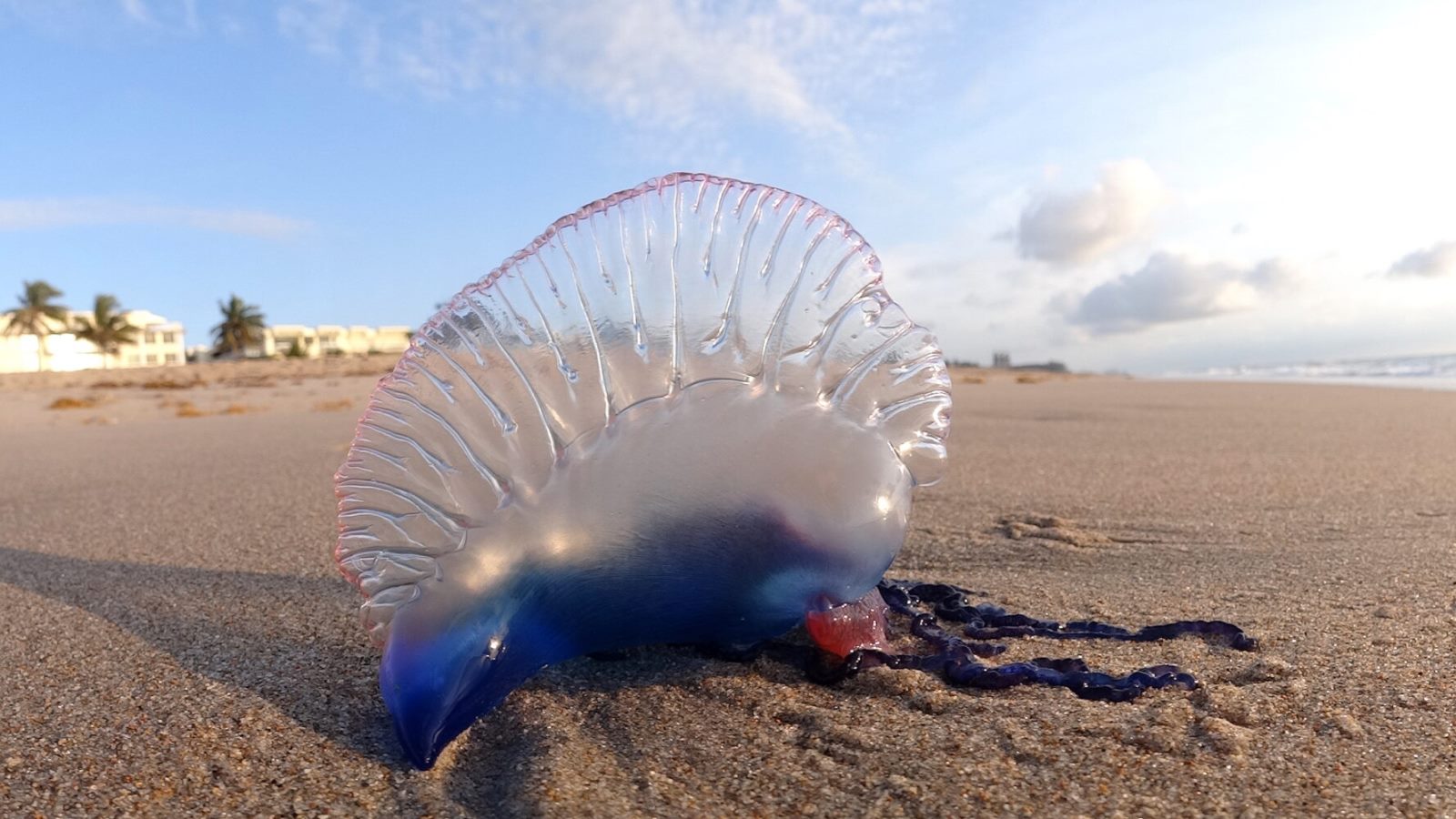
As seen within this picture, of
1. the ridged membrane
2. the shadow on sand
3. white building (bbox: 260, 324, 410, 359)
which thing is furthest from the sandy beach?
white building (bbox: 260, 324, 410, 359)

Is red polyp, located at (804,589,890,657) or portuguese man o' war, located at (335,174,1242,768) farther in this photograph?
red polyp, located at (804,589,890,657)

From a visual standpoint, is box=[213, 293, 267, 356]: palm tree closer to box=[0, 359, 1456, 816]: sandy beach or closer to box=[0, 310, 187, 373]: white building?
box=[0, 310, 187, 373]: white building

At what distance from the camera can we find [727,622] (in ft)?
5.82

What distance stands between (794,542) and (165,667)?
1.25m

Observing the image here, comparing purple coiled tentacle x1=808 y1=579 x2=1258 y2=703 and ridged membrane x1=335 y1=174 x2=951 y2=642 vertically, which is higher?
ridged membrane x1=335 y1=174 x2=951 y2=642

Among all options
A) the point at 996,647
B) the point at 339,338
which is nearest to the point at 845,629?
the point at 996,647

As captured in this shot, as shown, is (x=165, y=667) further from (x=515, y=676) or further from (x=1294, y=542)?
(x=1294, y=542)

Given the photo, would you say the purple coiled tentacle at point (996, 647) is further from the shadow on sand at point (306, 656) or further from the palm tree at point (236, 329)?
the palm tree at point (236, 329)

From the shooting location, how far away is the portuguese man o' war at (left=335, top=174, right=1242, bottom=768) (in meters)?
1.55

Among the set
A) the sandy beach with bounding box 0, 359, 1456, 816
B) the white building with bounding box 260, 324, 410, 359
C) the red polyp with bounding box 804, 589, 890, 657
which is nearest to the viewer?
the sandy beach with bounding box 0, 359, 1456, 816

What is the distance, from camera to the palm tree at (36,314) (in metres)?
35.6

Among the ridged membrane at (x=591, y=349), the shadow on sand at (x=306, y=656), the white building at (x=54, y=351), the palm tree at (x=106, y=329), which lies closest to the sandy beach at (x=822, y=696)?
the shadow on sand at (x=306, y=656)

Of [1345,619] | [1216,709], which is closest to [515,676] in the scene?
[1216,709]

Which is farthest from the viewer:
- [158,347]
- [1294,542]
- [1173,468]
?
[158,347]
